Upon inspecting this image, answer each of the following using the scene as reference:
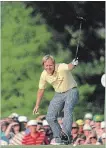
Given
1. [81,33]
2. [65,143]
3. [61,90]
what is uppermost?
[81,33]

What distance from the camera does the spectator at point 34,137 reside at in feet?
39.1

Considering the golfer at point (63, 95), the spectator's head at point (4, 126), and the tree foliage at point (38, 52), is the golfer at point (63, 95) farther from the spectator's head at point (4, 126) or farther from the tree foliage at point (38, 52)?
the tree foliage at point (38, 52)

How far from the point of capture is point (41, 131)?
12289mm

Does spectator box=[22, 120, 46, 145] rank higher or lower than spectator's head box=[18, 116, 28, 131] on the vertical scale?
lower

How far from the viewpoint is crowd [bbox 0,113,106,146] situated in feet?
39.5

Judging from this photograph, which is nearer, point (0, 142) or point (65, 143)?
point (65, 143)

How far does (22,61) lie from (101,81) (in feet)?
Answer: 4.89

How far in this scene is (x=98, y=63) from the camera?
14.2m

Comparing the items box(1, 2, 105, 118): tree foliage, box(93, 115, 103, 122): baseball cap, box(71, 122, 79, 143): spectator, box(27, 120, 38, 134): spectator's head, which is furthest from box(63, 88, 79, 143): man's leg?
box(1, 2, 105, 118): tree foliage

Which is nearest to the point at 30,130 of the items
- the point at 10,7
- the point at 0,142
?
the point at 0,142

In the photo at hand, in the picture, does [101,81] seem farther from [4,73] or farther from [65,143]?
[65,143]

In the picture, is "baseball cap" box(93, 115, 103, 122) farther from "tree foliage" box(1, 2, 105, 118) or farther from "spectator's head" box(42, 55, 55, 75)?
"spectator's head" box(42, 55, 55, 75)

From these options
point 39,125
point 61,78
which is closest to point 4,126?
point 39,125

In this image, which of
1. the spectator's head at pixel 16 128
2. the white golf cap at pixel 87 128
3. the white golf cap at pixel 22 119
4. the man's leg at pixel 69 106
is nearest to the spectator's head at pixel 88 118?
the white golf cap at pixel 87 128
